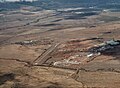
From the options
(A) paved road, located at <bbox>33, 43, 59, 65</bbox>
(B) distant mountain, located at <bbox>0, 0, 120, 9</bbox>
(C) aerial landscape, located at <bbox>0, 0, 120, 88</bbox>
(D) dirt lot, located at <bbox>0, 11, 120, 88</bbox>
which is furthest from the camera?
(B) distant mountain, located at <bbox>0, 0, 120, 9</bbox>

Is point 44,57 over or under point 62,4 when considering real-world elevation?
over

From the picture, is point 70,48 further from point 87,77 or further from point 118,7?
point 118,7

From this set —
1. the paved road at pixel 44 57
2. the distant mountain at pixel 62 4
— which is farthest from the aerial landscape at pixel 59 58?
the distant mountain at pixel 62 4

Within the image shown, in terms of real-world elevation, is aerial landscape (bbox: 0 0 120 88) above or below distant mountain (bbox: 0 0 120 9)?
above

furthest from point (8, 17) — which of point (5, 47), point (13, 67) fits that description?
point (13, 67)

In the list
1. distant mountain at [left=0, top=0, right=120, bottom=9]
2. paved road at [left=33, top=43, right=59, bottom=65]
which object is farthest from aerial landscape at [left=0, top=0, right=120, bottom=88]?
distant mountain at [left=0, top=0, right=120, bottom=9]

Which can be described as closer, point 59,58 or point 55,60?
point 55,60

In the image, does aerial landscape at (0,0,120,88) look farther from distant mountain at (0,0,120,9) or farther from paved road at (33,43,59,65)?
distant mountain at (0,0,120,9)

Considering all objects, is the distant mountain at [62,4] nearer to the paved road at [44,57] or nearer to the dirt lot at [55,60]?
the dirt lot at [55,60]

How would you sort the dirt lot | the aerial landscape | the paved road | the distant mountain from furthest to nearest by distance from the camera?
the distant mountain → the paved road → the aerial landscape → the dirt lot

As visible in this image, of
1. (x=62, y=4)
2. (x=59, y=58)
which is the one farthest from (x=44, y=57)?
(x=62, y=4)

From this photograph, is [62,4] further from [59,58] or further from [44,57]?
[59,58]
